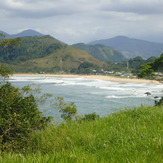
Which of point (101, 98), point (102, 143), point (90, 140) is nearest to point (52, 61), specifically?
point (101, 98)

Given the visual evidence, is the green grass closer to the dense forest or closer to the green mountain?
the dense forest

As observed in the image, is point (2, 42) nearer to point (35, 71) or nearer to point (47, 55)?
point (35, 71)

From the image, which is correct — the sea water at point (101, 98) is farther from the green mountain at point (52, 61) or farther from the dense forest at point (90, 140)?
the green mountain at point (52, 61)

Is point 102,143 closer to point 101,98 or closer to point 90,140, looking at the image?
point 90,140

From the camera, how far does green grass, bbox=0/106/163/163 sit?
129 inches

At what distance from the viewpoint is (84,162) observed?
303cm

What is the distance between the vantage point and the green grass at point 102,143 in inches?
129

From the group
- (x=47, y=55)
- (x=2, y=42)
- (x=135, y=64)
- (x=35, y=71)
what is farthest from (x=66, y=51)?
(x=2, y=42)

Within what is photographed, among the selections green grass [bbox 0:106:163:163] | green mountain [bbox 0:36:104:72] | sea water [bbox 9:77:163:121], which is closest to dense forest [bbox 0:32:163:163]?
green grass [bbox 0:106:163:163]

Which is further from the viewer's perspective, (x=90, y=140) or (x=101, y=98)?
(x=101, y=98)

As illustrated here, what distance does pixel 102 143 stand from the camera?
14.7 feet

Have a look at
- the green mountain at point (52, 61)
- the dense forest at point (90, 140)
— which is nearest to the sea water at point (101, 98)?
the dense forest at point (90, 140)

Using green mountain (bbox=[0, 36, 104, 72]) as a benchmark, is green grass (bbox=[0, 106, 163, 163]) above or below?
below

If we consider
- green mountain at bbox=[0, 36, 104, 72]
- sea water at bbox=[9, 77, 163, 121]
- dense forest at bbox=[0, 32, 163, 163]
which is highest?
green mountain at bbox=[0, 36, 104, 72]
